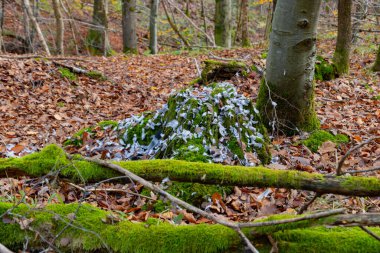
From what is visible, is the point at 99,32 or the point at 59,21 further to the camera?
the point at 99,32

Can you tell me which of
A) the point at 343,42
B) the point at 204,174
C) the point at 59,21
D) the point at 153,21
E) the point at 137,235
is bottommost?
the point at 137,235

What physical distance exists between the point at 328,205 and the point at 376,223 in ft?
4.19

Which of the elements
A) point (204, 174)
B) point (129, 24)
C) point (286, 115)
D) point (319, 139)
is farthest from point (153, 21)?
point (204, 174)

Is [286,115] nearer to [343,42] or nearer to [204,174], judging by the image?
[204,174]

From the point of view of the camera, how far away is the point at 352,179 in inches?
87.0

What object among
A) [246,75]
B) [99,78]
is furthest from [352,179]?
[99,78]

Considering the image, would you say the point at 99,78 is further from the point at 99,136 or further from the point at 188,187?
the point at 188,187

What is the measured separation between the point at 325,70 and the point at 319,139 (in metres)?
3.27

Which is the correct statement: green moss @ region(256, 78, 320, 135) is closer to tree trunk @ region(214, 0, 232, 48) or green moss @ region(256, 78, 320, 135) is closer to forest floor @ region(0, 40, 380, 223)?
forest floor @ region(0, 40, 380, 223)

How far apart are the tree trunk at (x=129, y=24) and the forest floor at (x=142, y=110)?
3825 millimetres

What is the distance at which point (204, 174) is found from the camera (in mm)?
2434

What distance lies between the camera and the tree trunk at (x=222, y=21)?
1366 centimetres

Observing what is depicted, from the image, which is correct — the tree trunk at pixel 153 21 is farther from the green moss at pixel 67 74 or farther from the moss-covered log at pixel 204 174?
the moss-covered log at pixel 204 174

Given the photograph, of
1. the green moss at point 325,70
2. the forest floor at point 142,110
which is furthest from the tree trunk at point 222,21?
the green moss at point 325,70
